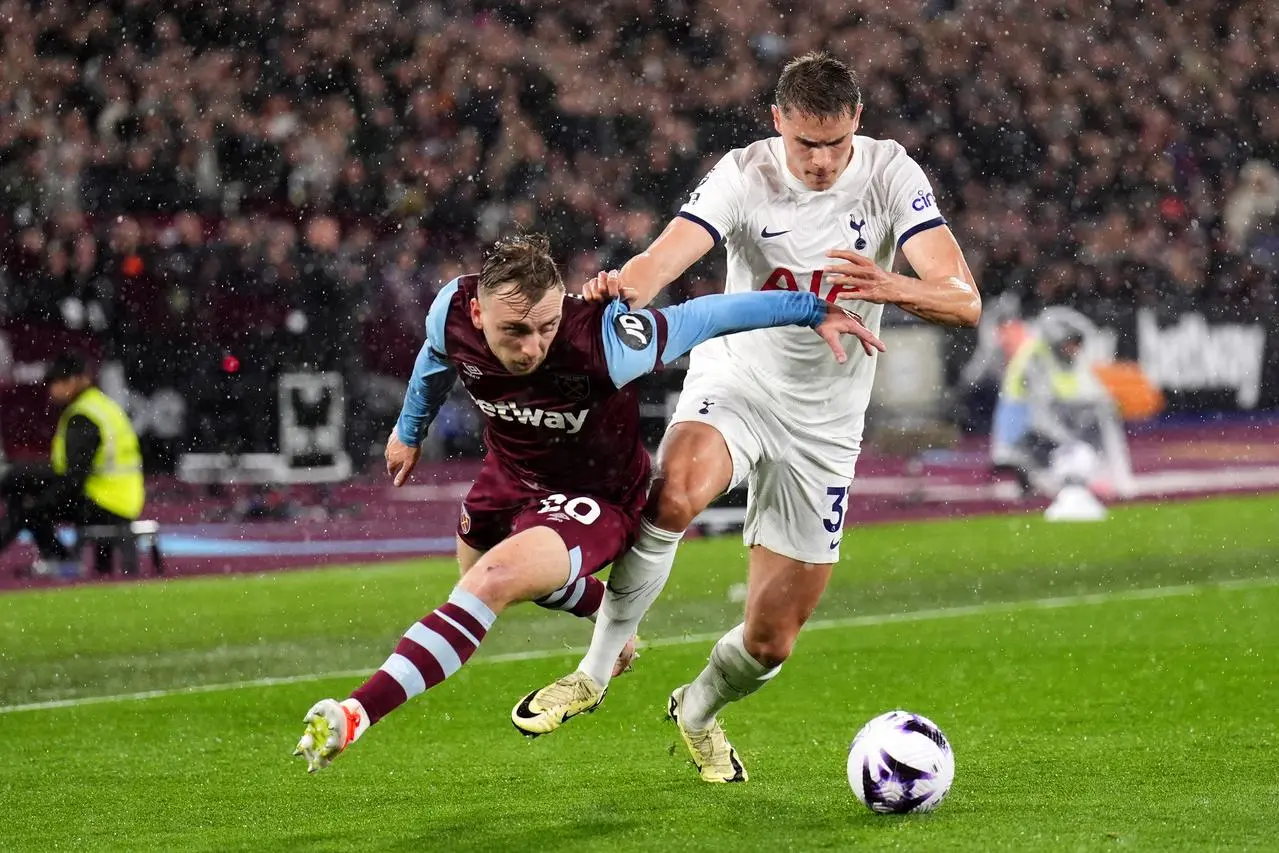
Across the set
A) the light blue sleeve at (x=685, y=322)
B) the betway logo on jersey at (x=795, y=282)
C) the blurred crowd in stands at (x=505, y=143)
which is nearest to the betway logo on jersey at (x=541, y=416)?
the light blue sleeve at (x=685, y=322)

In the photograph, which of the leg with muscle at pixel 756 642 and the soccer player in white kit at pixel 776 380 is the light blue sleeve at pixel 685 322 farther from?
the leg with muscle at pixel 756 642

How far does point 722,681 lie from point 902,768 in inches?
38.7

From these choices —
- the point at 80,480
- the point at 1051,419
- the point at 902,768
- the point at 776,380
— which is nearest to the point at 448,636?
the point at 902,768

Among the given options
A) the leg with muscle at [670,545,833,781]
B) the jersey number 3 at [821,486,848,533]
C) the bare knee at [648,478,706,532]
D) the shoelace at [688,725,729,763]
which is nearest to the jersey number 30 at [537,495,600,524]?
the bare knee at [648,478,706,532]

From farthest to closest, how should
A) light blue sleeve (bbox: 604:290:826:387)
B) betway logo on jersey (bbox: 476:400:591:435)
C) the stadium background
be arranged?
the stadium background < betway logo on jersey (bbox: 476:400:591:435) < light blue sleeve (bbox: 604:290:826:387)

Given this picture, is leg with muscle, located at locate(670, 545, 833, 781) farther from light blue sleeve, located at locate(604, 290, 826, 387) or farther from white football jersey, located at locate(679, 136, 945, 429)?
light blue sleeve, located at locate(604, 290, 826, 387)

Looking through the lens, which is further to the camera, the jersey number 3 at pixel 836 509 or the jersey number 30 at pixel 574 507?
the jersey number 3 at pixel 836 509

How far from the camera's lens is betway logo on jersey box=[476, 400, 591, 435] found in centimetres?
518

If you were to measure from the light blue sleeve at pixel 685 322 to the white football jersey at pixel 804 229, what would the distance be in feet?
1.55

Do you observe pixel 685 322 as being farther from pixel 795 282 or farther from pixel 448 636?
pixel 448 636

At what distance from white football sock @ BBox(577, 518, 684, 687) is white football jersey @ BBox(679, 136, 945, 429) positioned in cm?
71

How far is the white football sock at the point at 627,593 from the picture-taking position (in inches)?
216

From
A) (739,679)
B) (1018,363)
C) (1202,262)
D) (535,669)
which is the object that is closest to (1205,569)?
(1018,363)

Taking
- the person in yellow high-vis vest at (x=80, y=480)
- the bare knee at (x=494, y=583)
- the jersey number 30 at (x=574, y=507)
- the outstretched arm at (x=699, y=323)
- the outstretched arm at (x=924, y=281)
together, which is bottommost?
the person in yellow high-vis vest at (x=80, y=480)
